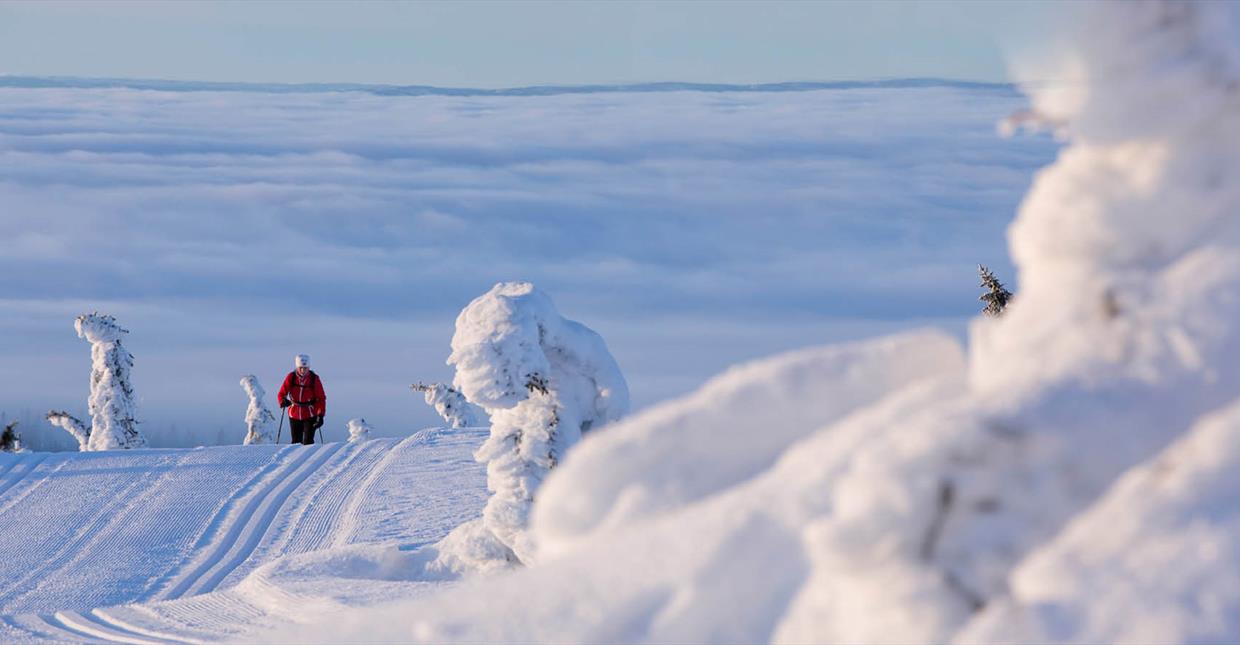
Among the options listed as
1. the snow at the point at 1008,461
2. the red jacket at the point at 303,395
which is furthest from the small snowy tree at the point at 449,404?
the snow at the point at 1008,461

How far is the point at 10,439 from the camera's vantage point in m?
24.0

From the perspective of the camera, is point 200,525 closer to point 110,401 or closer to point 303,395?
point 303,395

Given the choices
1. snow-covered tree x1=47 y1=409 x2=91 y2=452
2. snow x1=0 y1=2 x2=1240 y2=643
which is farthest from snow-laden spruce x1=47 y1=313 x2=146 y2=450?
snow x1=0 y1=2 x2=1240 y2=643

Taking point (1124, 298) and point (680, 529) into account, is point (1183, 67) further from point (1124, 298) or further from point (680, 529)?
point (680, 529)

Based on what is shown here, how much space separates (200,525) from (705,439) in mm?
14491

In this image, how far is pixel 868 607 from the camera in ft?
8.08

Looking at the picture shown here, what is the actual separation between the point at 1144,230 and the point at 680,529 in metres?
0.99

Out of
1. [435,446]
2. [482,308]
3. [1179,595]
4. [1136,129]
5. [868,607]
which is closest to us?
[1179,595]

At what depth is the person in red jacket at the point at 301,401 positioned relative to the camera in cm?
2284

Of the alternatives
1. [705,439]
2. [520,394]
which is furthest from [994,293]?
[705,439]

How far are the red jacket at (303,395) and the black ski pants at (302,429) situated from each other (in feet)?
0.20

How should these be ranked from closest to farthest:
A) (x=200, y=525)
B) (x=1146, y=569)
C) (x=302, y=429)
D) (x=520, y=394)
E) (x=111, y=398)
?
1. (x=1146, y=569)
2. (x=520, y=394)
3. (x=200, y=525)
4. (x=302, y=429)
5. (x=111, y=398)

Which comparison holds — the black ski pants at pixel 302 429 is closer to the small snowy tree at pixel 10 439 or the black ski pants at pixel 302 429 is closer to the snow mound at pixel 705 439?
the small snowy tree at pixel 10 439

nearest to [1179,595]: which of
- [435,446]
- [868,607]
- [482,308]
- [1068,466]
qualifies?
[1068,466]
